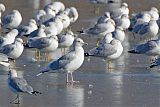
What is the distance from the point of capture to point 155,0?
3825 centimetres

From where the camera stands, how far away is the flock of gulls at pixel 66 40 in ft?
59.3

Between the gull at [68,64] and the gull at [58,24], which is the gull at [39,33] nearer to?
the gull at [58,24]

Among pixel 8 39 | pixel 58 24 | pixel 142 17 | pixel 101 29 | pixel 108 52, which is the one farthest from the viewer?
pixel 142 17

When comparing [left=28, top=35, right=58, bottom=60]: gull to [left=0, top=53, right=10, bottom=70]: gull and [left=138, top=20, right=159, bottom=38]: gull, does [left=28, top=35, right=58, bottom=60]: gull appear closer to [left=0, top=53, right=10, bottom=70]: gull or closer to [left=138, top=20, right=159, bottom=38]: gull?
[left=0, top=53, right=10, bottom=70]: gull

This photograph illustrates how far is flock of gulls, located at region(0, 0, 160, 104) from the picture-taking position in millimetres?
18078

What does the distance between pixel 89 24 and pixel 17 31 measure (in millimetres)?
5240

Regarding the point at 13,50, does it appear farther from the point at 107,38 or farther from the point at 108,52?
the point at 107,38

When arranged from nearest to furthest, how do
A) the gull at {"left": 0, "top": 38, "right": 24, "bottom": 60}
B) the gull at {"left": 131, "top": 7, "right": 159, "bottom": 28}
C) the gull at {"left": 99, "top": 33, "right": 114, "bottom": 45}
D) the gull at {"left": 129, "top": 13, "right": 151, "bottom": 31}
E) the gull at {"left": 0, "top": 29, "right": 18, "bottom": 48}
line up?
the gull at {"left": 0, "top": 38, "right": 24, "bottom": 60}, the gull at {"left": 0, "top": 29, "right": 18, "bottom": 48}, the gull at {"left": 99, "top": 33, "right": 114, "bottom": 45}, the gull at {"left": 129, "top": 13, "right": 151, "bottom": 31}, the gull at {"left": 131, "top": 7, "right": 159, "bottom": 28}

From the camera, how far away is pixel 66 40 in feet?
75.0

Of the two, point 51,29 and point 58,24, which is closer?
point 51,29

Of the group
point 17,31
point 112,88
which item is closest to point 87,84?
point 112,88

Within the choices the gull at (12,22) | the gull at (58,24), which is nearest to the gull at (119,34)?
the gull at (58,24)

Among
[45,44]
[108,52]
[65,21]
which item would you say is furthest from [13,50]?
[65,21]

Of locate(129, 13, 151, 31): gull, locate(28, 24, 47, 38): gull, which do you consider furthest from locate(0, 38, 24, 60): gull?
locate(129, 13, 151, 31): gull
